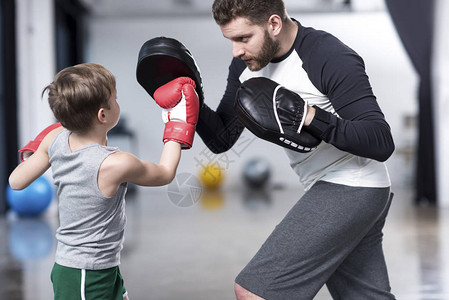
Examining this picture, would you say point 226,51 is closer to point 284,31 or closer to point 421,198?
point 421,198

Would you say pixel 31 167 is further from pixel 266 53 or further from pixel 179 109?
pixel 266 53

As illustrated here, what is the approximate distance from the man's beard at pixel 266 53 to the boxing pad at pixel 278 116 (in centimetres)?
19

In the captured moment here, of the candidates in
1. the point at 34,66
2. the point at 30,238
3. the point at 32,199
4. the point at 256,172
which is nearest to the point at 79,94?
the point at 30,238

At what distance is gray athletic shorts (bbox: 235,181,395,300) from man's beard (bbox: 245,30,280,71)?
370 millimetres

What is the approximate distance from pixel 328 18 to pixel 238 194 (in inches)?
123

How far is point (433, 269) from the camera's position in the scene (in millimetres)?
2969

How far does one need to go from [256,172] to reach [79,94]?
634 cm

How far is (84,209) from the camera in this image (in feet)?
4.00

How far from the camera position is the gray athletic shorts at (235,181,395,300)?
1276 mm

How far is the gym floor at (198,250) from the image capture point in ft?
8.65

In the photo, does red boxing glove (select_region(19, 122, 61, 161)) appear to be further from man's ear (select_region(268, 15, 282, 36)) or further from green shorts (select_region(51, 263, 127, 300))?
man's ear (select_region(268, 15, 282, 36))

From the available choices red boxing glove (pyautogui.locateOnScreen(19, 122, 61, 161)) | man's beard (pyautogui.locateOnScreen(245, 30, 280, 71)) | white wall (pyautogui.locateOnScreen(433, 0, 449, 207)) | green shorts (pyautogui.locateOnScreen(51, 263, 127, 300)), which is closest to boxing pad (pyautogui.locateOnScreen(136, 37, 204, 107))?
man's beard (pyautogui.locateOnScreen(245, 30, 280, 71))

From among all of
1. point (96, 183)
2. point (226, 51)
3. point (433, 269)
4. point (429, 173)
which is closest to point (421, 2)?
point (429, 173)

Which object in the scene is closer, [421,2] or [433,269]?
[433,269]
